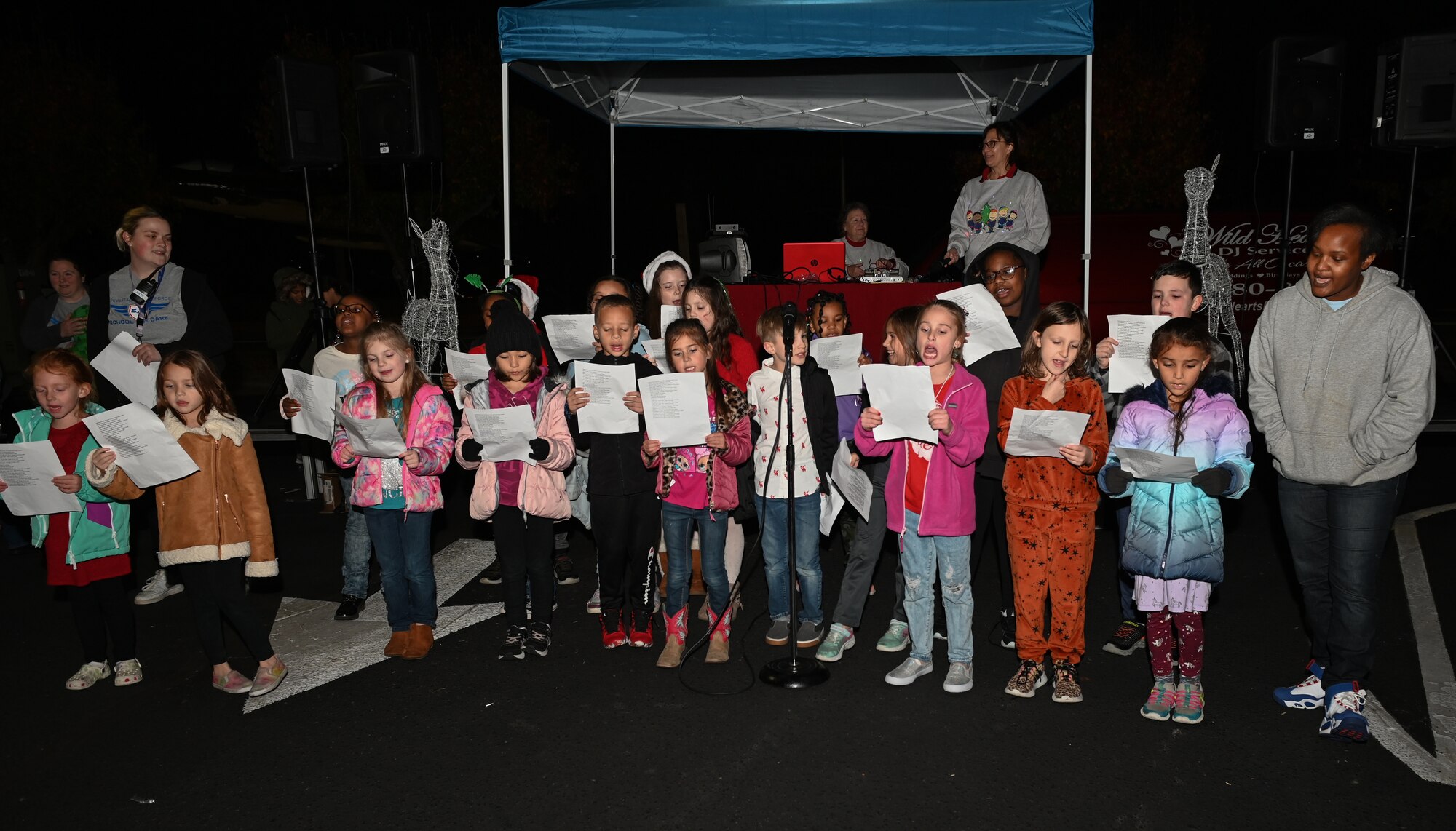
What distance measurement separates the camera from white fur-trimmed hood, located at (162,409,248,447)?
437 centimetres

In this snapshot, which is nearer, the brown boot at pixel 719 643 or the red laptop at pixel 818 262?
the brown boot at pixel 719 643

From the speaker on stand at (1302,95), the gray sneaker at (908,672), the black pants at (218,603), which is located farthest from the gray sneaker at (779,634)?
the speaker on stand at (1302,95)

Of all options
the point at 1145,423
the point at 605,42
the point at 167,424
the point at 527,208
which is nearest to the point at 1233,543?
the point at 1145,423

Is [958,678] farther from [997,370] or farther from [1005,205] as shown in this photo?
[1005,205]

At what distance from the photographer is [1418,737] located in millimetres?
3877

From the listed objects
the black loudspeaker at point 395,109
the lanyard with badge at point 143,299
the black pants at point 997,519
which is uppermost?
the black loudspeaker at point 395,109

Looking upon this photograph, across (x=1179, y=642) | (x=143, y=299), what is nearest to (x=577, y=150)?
(x=143, y=299)

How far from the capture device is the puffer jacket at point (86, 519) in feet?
14.3

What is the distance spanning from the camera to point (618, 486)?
4.68m

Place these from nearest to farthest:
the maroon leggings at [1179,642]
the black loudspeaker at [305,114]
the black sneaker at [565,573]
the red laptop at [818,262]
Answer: the maroon leggings at [1179,642] → the black sneaker at [565,573] → the red laptop at [818,262] → the black loudspeaker at [305,114]

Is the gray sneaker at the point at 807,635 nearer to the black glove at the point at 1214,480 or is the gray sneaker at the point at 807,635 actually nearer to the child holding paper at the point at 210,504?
the black glove at the point at 1214,480

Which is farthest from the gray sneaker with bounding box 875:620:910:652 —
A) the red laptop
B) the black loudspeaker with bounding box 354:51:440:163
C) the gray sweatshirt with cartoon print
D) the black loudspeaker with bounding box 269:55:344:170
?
the black loudspeaker with bounding box 269:55:344:170

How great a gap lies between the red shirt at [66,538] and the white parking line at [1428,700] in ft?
18.1

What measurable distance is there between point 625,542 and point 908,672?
1468 mm
